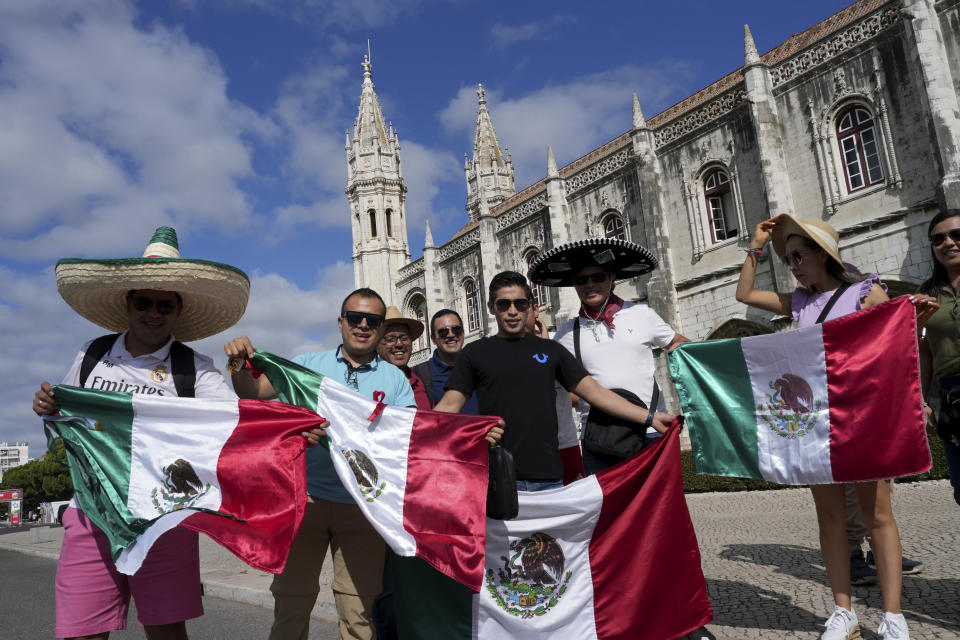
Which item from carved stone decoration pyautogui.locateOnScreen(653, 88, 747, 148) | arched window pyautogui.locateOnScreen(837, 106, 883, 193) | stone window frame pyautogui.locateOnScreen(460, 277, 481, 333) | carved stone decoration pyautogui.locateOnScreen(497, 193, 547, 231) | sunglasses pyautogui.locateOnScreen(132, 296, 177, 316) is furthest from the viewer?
stone window frame pyautogui.locateOnScreen(460, 277, 481, 333)

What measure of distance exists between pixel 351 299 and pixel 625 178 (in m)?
19.2

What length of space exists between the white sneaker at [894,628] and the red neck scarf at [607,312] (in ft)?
6.98

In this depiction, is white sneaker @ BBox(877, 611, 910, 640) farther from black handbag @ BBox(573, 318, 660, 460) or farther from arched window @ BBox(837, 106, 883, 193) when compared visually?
arched window @ BBox(837, 106, 883, 193)

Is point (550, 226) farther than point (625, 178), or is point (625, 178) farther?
point (550, 226)

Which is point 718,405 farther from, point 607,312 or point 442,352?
point 442,352

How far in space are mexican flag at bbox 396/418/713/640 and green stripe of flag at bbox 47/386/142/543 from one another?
163 cm

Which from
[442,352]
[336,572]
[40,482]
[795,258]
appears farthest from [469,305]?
[40,482]

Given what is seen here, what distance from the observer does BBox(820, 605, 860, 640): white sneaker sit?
3.38m

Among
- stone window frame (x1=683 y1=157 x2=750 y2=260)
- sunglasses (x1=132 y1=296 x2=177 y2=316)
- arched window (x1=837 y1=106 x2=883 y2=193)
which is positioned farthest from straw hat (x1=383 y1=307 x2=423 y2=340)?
stone window frame (x1=683 y1=157 x2=750 y2=260)

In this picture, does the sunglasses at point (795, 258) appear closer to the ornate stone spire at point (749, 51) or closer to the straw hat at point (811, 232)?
the straw hat at point (811, 232)

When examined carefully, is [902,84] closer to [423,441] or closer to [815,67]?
[815,67]

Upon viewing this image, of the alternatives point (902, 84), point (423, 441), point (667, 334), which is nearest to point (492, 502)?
point (423, 441)

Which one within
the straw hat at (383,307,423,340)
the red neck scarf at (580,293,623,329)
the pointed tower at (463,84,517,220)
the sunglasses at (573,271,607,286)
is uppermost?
the pointed tower at (463,84,517,220)

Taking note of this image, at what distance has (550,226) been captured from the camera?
78.6ft
